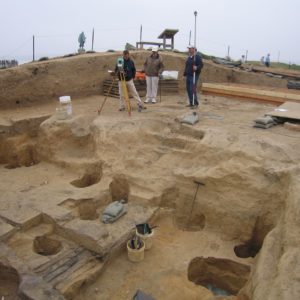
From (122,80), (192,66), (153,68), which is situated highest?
(192,66)

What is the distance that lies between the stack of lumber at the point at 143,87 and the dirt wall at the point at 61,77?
24 centimetres

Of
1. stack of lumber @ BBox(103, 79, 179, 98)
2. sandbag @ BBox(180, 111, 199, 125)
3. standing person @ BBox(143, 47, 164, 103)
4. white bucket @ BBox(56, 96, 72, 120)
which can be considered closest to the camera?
sandbag @ BBox(180, 111, 199, 125)

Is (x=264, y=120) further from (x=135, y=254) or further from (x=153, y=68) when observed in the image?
(x=135, y=254)

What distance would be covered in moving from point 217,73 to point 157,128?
22.0 ft

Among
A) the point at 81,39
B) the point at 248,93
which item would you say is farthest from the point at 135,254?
the point at 81,39

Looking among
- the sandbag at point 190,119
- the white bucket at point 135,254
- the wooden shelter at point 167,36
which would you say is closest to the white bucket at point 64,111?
the sandbag at point 190,119

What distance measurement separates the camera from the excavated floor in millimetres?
5574

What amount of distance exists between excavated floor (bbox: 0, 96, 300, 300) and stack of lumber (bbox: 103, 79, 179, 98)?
273 centimetres

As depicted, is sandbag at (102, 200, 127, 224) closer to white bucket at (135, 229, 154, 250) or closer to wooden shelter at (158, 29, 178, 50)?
white bucket at (135, 229, 154, 250)

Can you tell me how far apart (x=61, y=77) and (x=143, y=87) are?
2950 millimetres

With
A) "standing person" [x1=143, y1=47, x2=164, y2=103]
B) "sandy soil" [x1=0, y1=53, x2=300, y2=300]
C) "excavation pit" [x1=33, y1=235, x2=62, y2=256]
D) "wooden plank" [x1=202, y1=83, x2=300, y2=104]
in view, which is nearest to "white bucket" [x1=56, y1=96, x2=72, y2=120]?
"sandy soil" [x1=0, y1=53, x2=300, y2=300]

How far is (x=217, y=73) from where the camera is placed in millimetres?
14414

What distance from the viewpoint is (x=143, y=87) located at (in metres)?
12.6

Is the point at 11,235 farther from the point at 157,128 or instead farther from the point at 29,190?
the point at 157,128
